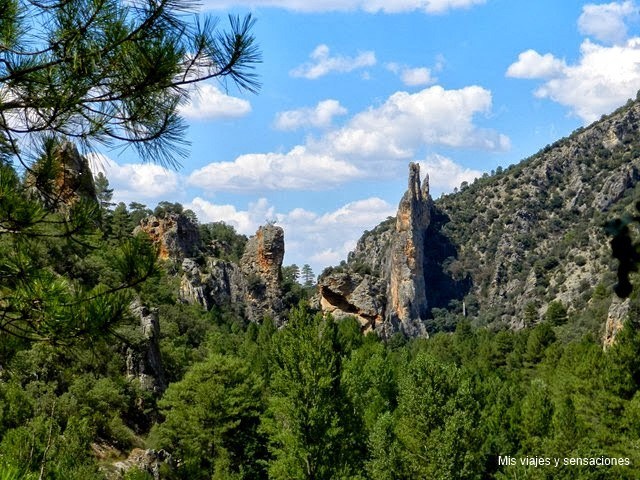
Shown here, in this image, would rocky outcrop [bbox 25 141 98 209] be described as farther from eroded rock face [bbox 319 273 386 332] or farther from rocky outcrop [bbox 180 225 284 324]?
eroded rock face [bbox 319 273 386 332]

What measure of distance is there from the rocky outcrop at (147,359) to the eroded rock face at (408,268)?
255 feet

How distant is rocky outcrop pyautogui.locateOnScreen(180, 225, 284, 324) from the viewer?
73625 mm

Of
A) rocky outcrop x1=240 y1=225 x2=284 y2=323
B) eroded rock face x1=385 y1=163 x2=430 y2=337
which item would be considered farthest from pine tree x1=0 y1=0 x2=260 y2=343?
eroded rock face x1=385 y1=163 x2=430 y2=337

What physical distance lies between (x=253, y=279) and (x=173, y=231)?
11.7 meters

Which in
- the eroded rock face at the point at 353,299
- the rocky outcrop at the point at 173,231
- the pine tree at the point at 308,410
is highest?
the rocky outcrop at the point at 173,231

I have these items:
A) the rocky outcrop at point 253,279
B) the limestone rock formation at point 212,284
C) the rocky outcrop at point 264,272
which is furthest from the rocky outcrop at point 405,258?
the limestone rock formation at point 212,284

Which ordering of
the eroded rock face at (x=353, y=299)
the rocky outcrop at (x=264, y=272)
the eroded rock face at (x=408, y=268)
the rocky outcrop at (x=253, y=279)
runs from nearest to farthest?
the rocky outcrop at (x=253, y=279), the eroded rock face at (x=353, y=299), the rocky outcrop at (x=264, y=272), the eroded rock face at (x=408, y=268)

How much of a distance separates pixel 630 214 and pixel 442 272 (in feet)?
459

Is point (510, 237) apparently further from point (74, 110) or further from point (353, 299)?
point (74, 110)

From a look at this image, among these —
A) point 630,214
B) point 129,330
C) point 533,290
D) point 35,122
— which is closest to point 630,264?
point 630,214

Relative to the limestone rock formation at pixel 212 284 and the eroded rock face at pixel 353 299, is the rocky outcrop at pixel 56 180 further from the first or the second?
the eroded rock face at pixel 353 299

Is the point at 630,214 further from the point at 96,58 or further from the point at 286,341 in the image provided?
the point at 286,341

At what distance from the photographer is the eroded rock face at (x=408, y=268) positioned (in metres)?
117

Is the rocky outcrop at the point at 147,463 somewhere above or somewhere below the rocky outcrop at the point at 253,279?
below
